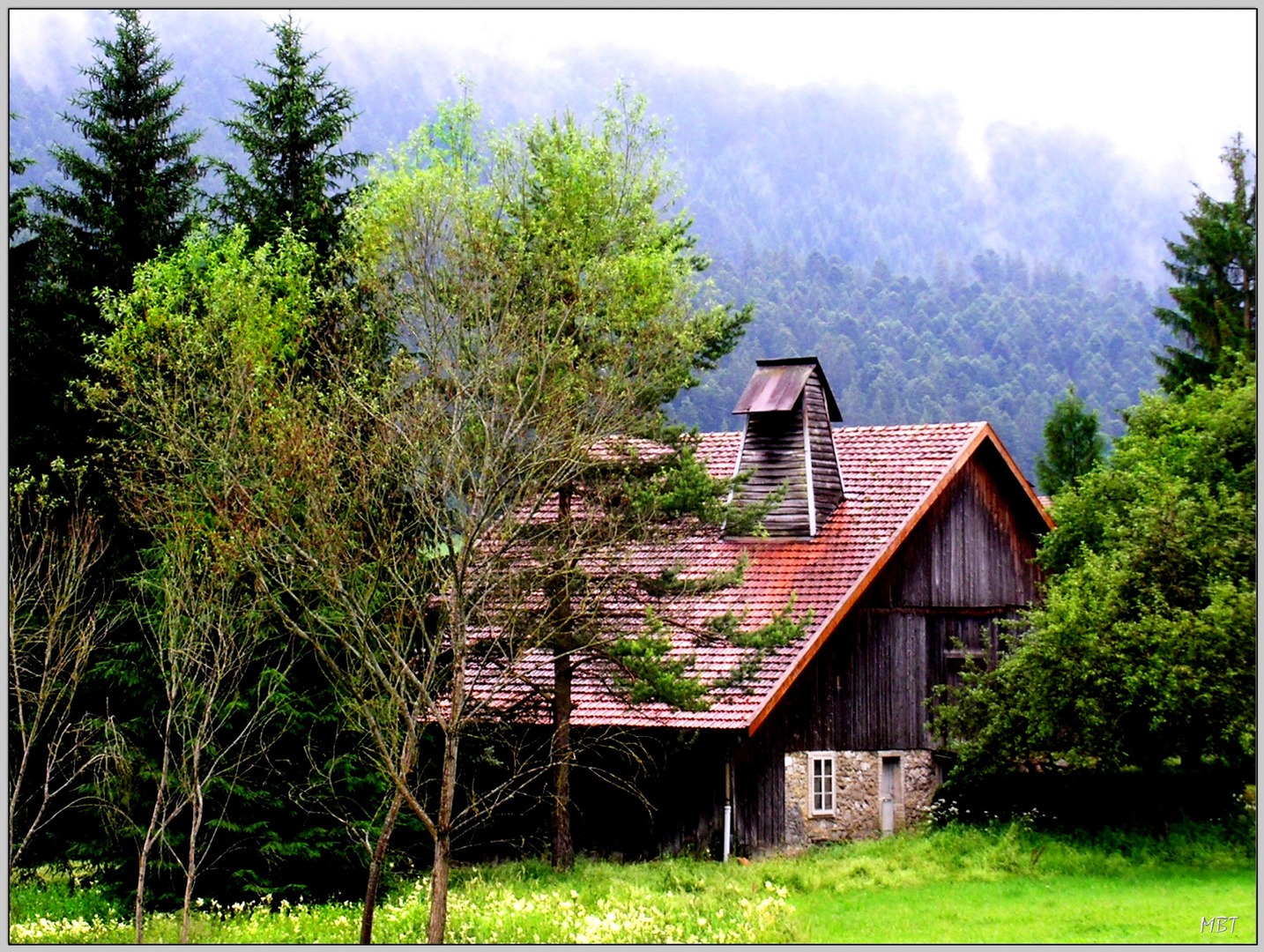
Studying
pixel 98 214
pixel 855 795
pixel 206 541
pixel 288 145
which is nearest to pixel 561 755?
pixel 855 795

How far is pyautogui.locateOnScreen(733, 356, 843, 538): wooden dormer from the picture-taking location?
83.2 feet

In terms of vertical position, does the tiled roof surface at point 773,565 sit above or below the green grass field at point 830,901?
above

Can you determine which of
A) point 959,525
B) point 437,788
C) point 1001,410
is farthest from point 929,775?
point 1001,410

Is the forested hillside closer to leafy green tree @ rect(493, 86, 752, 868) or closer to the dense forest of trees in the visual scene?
leafy green tree @ rect(493, 86, 752, 868)

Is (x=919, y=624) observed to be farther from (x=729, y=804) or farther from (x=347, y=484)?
(x=347, y=484)

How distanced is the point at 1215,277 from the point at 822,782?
1838 centimetres

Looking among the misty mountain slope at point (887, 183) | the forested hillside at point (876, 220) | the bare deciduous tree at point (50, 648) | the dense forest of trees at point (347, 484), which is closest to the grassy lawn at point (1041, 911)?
the dense forest of trees at point (347, 484)

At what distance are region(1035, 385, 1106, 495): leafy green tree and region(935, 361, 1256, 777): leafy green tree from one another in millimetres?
16569

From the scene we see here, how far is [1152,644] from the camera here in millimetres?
21156

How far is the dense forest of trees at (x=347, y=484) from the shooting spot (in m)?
15.7

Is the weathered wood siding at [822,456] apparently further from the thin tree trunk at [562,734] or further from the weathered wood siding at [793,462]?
the thin tree trunk at [562,734]

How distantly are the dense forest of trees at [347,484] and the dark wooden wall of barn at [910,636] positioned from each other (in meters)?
1.37

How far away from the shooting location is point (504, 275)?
669 inches

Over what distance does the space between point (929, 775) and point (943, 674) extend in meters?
1.85
